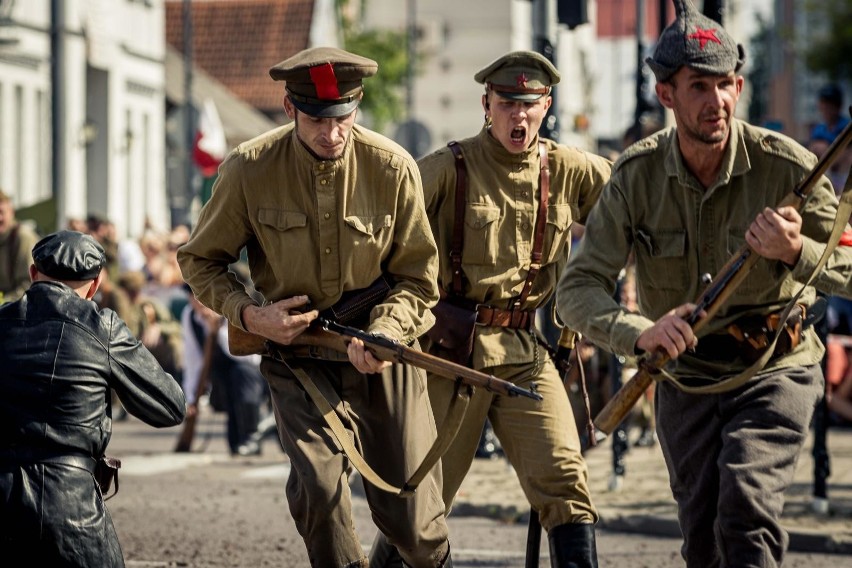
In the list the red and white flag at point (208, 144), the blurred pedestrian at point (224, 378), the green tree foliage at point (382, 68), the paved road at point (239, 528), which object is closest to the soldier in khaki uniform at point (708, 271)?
the paved road at point (239, 528)

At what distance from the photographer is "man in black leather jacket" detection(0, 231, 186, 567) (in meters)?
6.05

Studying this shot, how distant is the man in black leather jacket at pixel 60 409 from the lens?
238 inches

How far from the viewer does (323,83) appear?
21.8ft

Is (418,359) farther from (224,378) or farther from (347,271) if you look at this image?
(224,378)

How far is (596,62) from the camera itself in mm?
94438

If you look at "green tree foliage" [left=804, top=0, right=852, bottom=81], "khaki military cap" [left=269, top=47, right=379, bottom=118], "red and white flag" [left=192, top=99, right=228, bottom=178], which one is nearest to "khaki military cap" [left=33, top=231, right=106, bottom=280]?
"khaki military cap" [left=269, top=47, right=379, bottom=118]

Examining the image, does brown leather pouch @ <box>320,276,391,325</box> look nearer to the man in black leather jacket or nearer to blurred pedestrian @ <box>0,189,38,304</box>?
the man in black leather jacket

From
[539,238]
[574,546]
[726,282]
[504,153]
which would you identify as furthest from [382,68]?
[726,282]

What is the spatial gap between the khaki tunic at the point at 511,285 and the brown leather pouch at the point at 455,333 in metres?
0.04

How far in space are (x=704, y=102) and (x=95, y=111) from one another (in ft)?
110

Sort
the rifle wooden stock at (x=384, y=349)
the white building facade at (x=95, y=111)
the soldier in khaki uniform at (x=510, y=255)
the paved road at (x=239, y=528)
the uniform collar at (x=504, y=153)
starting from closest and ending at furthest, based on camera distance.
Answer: the rifle wooden stock at (x=384, y=349) < the soldier in khaki uniform at (x=510, y=255) < the uniform collar at (x=504, y=153) < the paved road at (x=239, y=528) < the white building facade at (x=95, y=111)

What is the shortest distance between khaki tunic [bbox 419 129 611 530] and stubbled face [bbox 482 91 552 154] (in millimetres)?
59

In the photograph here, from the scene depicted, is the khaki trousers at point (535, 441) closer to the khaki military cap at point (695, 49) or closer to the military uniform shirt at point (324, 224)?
the military uniform shirt at point (324, 224)

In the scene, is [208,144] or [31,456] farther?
[208,144]
